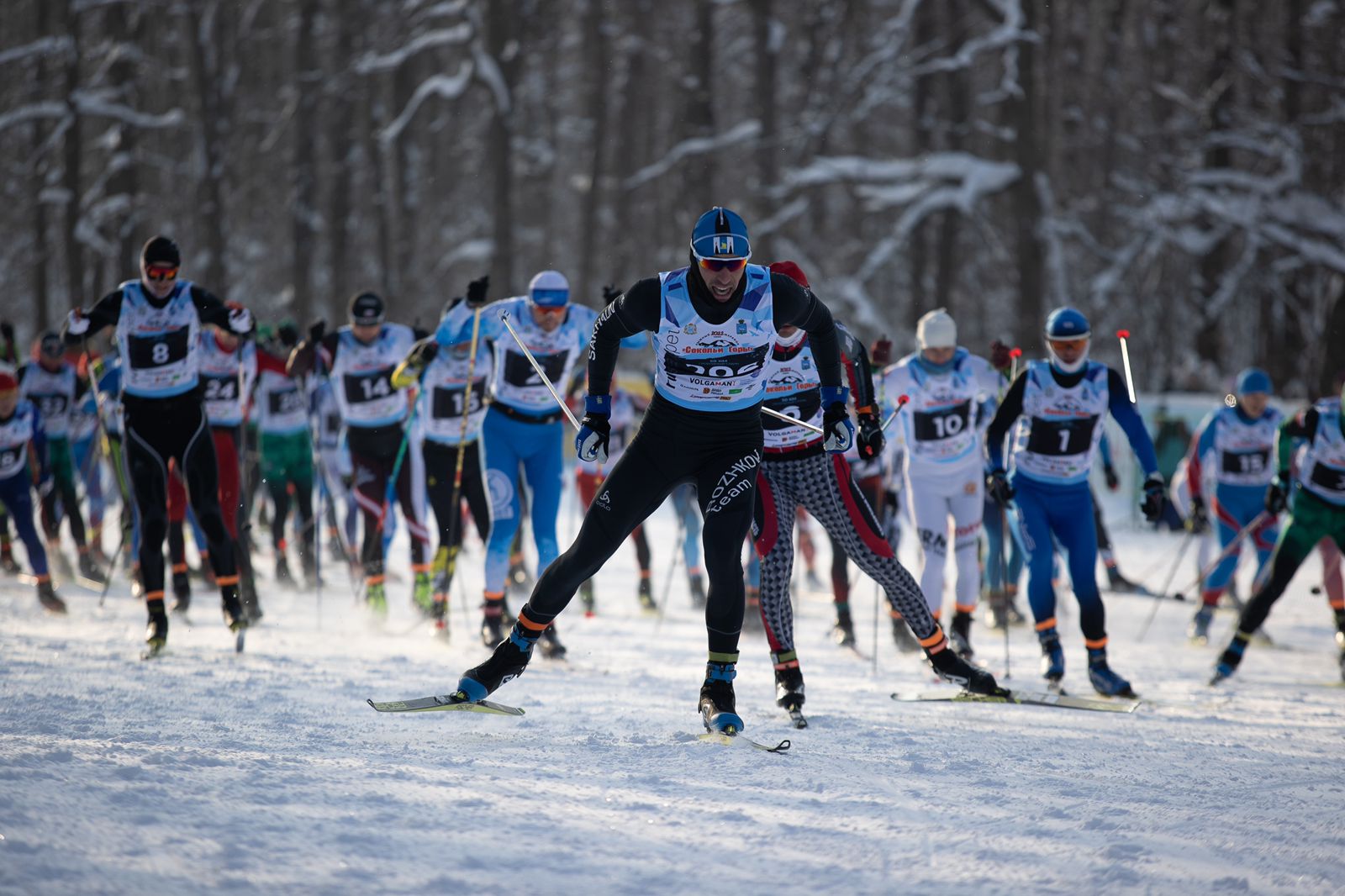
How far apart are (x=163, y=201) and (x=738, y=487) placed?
29.6 meters

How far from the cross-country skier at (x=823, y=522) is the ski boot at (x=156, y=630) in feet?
10.8

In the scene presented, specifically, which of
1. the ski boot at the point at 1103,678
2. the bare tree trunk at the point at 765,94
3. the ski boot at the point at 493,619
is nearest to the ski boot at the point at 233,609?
the ski boot at the point at 493,619

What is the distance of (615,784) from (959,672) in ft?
7.64

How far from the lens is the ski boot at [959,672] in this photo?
19.8 feet

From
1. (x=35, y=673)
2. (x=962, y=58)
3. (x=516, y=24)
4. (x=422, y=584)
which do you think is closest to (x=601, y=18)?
(x=516, y=24)

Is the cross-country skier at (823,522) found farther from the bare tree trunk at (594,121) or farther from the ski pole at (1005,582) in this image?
the bare tree trunk at (594,121)

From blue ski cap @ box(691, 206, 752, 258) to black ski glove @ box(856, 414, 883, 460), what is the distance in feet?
3.86

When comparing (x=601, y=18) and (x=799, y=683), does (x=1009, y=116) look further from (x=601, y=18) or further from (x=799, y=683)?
(x=799, y=683)

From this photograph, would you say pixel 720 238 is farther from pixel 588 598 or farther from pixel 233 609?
pixel 588 598

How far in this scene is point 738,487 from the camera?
203 inches

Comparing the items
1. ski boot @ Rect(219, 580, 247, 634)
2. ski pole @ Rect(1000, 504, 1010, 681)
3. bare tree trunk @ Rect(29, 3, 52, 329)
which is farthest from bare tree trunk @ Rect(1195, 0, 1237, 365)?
bare tree trunk @ Rect(29, 3, 52, 329)

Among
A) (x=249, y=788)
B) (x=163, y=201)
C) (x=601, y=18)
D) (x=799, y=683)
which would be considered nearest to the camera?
(x=249, y=788)

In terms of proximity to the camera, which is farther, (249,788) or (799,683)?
(799,683)

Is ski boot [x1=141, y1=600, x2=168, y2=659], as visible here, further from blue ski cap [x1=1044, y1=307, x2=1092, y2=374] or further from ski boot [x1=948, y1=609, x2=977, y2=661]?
blue ski cap [x1=1044, y1=307, x2=1092, y2=374]
